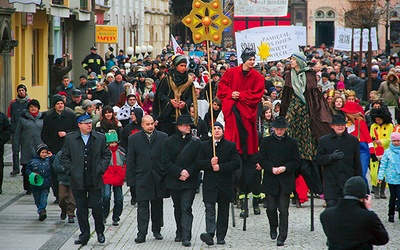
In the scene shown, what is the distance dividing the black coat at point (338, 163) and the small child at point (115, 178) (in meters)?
2.99

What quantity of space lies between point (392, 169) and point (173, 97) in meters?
4.02

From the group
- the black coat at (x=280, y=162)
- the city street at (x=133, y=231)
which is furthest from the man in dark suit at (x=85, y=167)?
the black coat at (x=280, y=162)

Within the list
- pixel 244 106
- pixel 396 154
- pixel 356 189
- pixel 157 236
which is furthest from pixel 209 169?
pixel 356 189

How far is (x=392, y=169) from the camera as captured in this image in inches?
632

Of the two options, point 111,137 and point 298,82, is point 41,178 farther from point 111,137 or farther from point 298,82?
point 298,82

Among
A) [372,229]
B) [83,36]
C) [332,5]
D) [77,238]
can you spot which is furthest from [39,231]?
[332,5]

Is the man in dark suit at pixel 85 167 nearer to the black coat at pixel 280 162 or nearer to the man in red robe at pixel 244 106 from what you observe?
the black coat at pixel 280 162

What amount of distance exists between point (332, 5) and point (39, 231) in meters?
83.8

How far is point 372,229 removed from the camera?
9227 mm

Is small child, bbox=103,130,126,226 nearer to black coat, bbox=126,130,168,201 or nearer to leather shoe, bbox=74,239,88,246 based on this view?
black coat, bbox=126,130,168,201

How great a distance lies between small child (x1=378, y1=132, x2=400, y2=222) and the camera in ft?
52.4

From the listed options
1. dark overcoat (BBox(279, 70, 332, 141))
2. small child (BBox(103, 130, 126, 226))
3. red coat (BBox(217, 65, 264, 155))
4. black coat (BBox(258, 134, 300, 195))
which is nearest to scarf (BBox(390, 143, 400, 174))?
dark overcoat (BBox(279, 70, 332, 141))

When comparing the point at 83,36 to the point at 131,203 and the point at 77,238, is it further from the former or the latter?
the point at 77,238

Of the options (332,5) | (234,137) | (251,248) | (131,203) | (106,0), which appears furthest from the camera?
(332,5)
